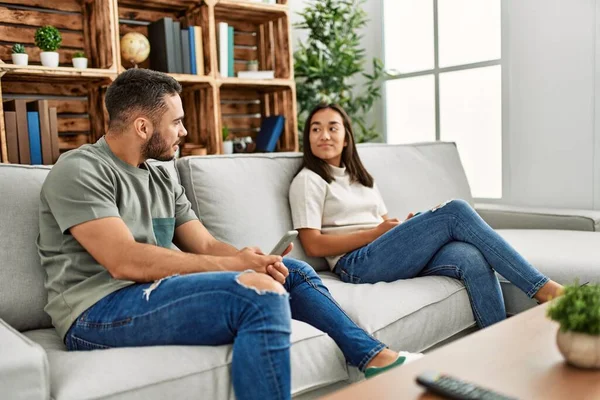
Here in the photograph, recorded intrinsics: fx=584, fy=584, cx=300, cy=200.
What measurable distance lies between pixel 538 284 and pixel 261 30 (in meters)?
2.34

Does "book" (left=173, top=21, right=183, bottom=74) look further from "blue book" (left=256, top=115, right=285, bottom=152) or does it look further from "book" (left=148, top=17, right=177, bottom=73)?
"blue book" (left=256, top=115, right=285, bottom=152)

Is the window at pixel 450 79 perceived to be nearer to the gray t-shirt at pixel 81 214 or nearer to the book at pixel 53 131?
the book at pixel 53 131

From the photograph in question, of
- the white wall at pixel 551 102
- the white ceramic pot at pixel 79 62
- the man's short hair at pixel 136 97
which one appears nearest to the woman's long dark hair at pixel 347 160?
the man's short hair at pixel 136 97

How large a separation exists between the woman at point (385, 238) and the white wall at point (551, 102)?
1.36m

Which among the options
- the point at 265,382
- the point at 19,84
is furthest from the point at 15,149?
the point at 265,382

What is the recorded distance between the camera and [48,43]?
2598 mm

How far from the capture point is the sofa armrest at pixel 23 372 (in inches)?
39.9

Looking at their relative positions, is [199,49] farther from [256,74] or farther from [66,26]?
[66,26]

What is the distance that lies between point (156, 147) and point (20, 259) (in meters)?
0.44

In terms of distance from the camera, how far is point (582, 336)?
95cm

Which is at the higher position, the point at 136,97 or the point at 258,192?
the point at 136,97

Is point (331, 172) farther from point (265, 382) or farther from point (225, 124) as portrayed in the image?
point (225, 124)

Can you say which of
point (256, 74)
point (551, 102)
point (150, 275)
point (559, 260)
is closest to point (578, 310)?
point (150, 275)

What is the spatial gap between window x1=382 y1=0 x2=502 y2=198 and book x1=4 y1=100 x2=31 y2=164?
236 centimetres
